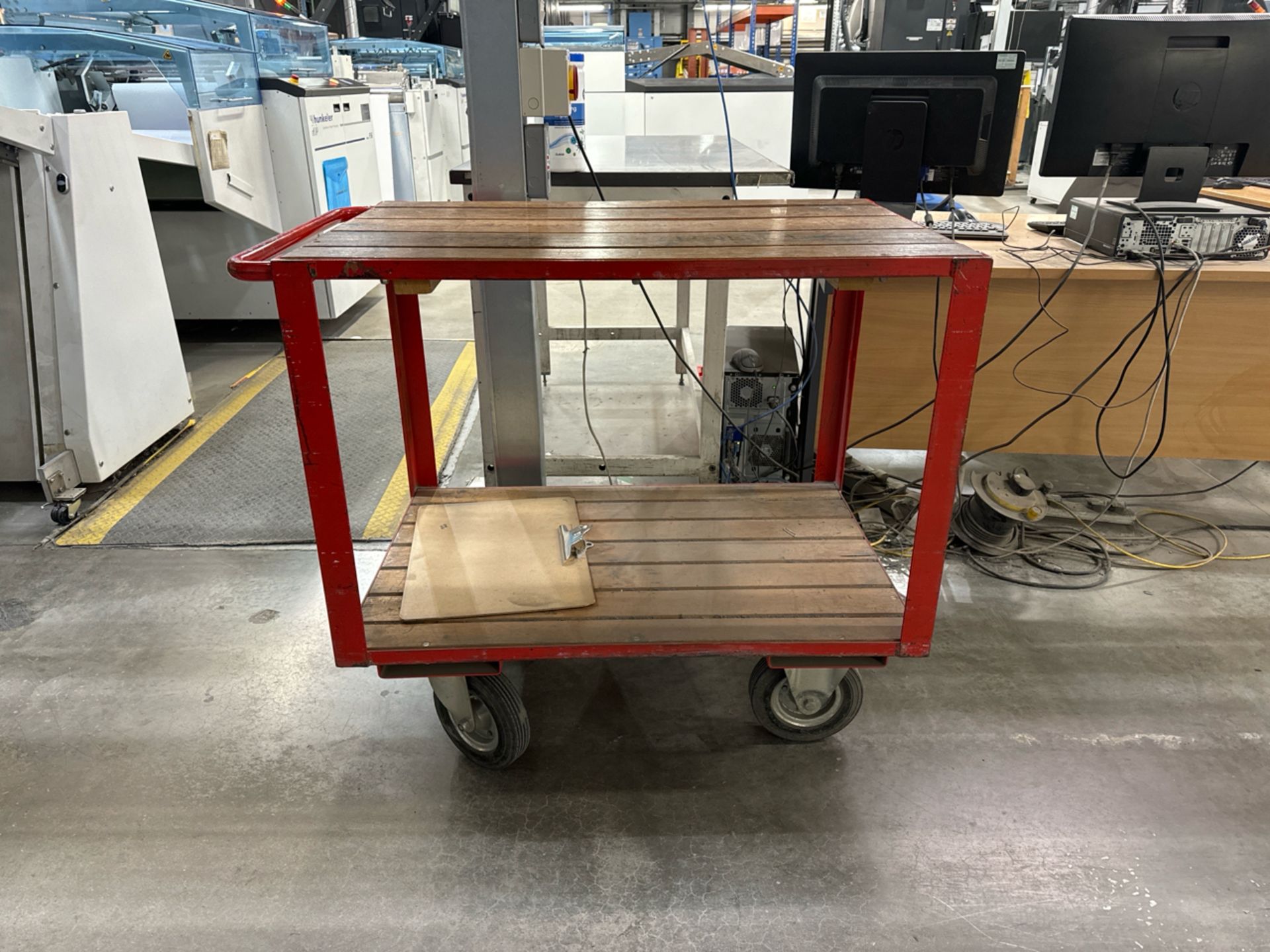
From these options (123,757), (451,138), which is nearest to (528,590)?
(123,757)

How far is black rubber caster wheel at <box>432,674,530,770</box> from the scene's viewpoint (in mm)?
1447

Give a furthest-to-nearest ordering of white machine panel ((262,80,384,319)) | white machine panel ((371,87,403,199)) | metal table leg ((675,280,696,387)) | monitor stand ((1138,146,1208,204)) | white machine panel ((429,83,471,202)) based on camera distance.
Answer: white machine panel ((429,83,471,202)) → white machine panel ((371,87,403,199)) → white machine panel ((262,80,384,319)) → metal table leg ((675,280,696,387)) → monitor stand ((1138,146,1208,204))

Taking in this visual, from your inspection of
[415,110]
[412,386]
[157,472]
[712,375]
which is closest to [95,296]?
[157,472]

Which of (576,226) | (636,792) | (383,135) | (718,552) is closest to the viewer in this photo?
(576,226)

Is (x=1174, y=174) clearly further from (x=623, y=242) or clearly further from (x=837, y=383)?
(x=623, y=242)

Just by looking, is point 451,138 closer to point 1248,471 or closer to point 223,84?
point 223,84

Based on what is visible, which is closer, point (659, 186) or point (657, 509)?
point (657, 509)

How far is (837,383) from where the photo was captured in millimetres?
1890

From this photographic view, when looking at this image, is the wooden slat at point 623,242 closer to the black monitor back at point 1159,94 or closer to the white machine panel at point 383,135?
the black monitor back at point 1159,94

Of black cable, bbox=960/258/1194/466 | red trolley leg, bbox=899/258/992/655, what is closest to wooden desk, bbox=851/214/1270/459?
black cable, bbox=960/258/1194/466

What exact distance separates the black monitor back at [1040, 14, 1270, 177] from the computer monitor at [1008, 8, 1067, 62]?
5879 millimetres

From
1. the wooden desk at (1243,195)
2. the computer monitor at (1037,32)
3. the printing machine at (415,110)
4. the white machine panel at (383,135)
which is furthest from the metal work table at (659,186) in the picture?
the computer monitor at (1037,32)

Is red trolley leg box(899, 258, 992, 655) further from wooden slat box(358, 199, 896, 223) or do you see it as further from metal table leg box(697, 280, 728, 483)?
metal table leg box(697, 280, 728, 483)

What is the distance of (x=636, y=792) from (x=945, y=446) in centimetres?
82
